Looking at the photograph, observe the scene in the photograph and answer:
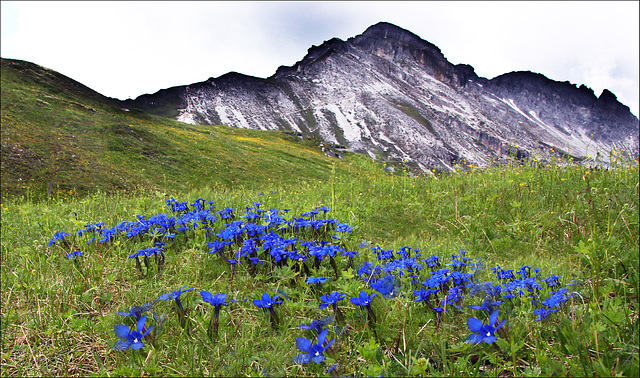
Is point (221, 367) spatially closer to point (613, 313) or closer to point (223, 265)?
point (223, 265)

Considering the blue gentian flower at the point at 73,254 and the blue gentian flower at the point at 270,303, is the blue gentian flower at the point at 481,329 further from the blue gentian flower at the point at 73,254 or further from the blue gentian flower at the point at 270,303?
the blue gentian flower at the point at 73,254

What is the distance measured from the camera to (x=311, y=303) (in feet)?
7.64

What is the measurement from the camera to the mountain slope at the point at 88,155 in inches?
654

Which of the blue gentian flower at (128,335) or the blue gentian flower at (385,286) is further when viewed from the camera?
the blue gentian flower at (385,286)

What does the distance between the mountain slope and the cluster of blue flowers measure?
603 cm

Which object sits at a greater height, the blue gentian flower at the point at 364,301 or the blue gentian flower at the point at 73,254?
the blue gentian flower at the point at 364,301

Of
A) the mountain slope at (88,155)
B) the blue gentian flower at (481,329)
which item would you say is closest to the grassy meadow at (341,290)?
the blue gentian flower at (481,329)

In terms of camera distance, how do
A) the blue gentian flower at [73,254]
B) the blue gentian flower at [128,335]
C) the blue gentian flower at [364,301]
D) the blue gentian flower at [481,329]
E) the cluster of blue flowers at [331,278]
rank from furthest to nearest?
the blue gentian flower at [73,254]
the blue gentian flower at [364,301]
the cluster of blue flowers at [331,278]
the blue gentian flower at [128,335]
the blue gentian flower at [481,329]

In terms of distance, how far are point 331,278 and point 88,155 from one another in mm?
22957

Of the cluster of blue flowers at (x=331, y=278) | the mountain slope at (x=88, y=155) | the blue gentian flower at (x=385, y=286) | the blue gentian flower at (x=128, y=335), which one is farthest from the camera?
the mountain slope at (x=88, y=155)

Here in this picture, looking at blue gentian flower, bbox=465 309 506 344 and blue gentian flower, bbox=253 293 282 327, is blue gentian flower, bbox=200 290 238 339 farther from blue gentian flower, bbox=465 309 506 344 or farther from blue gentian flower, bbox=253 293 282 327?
blue gentian flower, bbox=465 309 506 344

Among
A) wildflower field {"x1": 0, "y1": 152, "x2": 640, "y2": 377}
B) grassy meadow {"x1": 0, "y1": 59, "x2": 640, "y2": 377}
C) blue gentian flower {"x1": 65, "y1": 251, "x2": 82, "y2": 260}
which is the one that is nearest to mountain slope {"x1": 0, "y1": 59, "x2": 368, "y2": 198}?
grassy meadow {"x1": 0, "y1": 59, "x2": 640, "y2": 377}

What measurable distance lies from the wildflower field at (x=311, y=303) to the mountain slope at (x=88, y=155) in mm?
6218

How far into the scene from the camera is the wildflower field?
165cm
